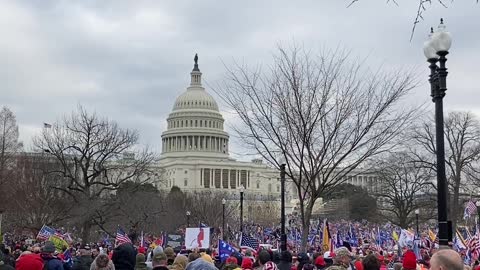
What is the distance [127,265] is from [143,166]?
36644mm

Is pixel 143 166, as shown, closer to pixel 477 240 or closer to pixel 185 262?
pixel 477 240

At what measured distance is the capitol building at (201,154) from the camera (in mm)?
141750

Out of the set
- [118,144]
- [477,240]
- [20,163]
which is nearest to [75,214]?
[118,144]

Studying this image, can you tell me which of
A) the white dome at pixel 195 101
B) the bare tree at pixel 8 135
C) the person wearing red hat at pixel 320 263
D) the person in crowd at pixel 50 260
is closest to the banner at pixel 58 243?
the person in crowd at pixel 50 260

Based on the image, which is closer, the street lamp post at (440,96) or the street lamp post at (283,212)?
the street lamp post at (440,96)

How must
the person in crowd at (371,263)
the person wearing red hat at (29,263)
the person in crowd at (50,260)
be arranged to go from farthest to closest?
the person in crowd at (50,260)
the person wearing red hat at (29,263)
the person in crowd at (371,263)

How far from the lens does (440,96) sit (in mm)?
11211

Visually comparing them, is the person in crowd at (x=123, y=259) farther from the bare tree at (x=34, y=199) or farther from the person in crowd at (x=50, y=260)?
the bare tree at (x=34, y=199)

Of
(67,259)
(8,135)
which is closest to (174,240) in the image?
(67,259)

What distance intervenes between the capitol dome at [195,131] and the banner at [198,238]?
12351 cm

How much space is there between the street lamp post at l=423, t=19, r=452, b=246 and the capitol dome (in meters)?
133

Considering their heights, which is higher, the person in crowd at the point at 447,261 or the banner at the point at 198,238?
the person in crowd at the point at 447,261

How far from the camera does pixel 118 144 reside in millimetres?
43156

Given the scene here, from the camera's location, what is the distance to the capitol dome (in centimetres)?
14550
